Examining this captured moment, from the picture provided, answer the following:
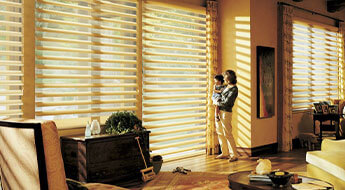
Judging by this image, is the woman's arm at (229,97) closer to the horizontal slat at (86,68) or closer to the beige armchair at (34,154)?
the horizontal slat at (86,68)

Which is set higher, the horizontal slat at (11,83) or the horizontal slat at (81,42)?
the horizontal slat at (81,42)

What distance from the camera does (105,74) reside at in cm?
599

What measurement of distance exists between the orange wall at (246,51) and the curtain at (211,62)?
0.23 metres

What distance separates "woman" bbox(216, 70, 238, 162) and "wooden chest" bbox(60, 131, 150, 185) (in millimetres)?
1986

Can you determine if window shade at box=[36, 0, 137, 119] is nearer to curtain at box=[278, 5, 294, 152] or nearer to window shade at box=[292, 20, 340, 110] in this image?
curtain at box=[278, 5, 294, 152]

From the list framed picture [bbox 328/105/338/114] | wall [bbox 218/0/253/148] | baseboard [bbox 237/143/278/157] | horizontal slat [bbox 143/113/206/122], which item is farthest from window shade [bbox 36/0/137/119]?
framed picture [bbox 328/105/338/114]

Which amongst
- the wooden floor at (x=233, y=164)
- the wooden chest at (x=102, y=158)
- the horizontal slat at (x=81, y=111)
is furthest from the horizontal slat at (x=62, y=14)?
the wooden floor at (x=233, y=164)

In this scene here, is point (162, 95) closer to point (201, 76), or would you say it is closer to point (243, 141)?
point (201, 76)

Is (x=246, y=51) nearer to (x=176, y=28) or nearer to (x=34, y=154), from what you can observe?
(x=176, y=28)

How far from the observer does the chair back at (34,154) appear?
2.16 metres

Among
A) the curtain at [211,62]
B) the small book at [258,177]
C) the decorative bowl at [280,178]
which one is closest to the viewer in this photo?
the decorative bowl at [280,178]

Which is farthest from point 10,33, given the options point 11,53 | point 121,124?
point 121,124

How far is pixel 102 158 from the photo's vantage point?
5.05 meters

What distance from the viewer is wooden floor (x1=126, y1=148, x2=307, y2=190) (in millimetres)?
6312
